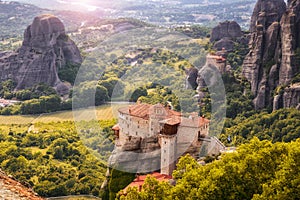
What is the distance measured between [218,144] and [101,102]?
27622 mm

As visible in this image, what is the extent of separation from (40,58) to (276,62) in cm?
3089

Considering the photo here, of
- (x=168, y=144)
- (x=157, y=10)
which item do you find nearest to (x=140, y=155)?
(x=168, y=144)

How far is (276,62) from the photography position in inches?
1678

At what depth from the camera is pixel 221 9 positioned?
158125 mm

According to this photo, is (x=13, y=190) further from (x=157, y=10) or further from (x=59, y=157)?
(x=157, y=10)

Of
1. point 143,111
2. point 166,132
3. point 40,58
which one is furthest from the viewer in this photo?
point 40,58

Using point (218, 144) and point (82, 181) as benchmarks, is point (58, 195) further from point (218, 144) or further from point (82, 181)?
Answer: point (218, 144)

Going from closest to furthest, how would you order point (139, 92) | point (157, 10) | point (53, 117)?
point (139, 92), point (53, 117), point (157, 10)

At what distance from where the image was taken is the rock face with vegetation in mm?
40531

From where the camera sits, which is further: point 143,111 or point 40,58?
Result: point 40,58

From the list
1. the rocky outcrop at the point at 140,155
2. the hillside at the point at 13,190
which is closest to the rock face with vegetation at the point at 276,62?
the rocky outcrop at the point at 140,155

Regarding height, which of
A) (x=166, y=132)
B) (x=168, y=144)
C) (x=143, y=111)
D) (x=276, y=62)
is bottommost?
(x=168, y=144)

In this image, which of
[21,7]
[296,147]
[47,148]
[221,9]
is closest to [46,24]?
[47,148]

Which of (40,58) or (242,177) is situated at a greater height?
(242,177)
